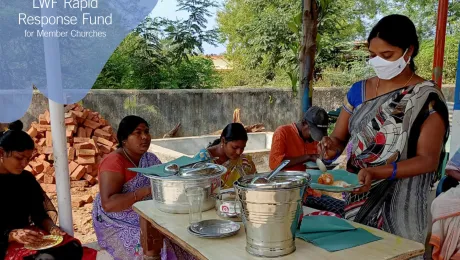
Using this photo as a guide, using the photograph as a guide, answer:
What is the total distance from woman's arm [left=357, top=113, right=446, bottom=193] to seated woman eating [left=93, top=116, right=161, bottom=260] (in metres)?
1.22

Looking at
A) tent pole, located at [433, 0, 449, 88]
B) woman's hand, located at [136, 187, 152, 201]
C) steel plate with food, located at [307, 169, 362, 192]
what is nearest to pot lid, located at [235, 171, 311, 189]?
steel plate with food, located at [307, 169, 362, 192]

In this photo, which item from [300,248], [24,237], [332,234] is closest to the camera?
[300,248]

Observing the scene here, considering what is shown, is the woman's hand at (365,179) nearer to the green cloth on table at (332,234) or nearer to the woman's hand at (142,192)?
the green cloth on table at (332,234)

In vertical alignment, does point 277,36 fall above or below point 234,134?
above

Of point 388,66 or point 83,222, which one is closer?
point 388,66

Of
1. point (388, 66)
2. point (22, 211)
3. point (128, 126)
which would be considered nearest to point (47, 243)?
point (22, 211)

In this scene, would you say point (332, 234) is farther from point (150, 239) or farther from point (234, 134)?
point (234, 134)

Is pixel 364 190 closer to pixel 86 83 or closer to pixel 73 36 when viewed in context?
pixel 86 83

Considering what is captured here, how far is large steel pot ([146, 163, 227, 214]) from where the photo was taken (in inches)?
64.0

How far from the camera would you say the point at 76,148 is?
555 cm

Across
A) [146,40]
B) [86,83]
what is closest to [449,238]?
[86,83]

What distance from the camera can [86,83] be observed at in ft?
6.88
